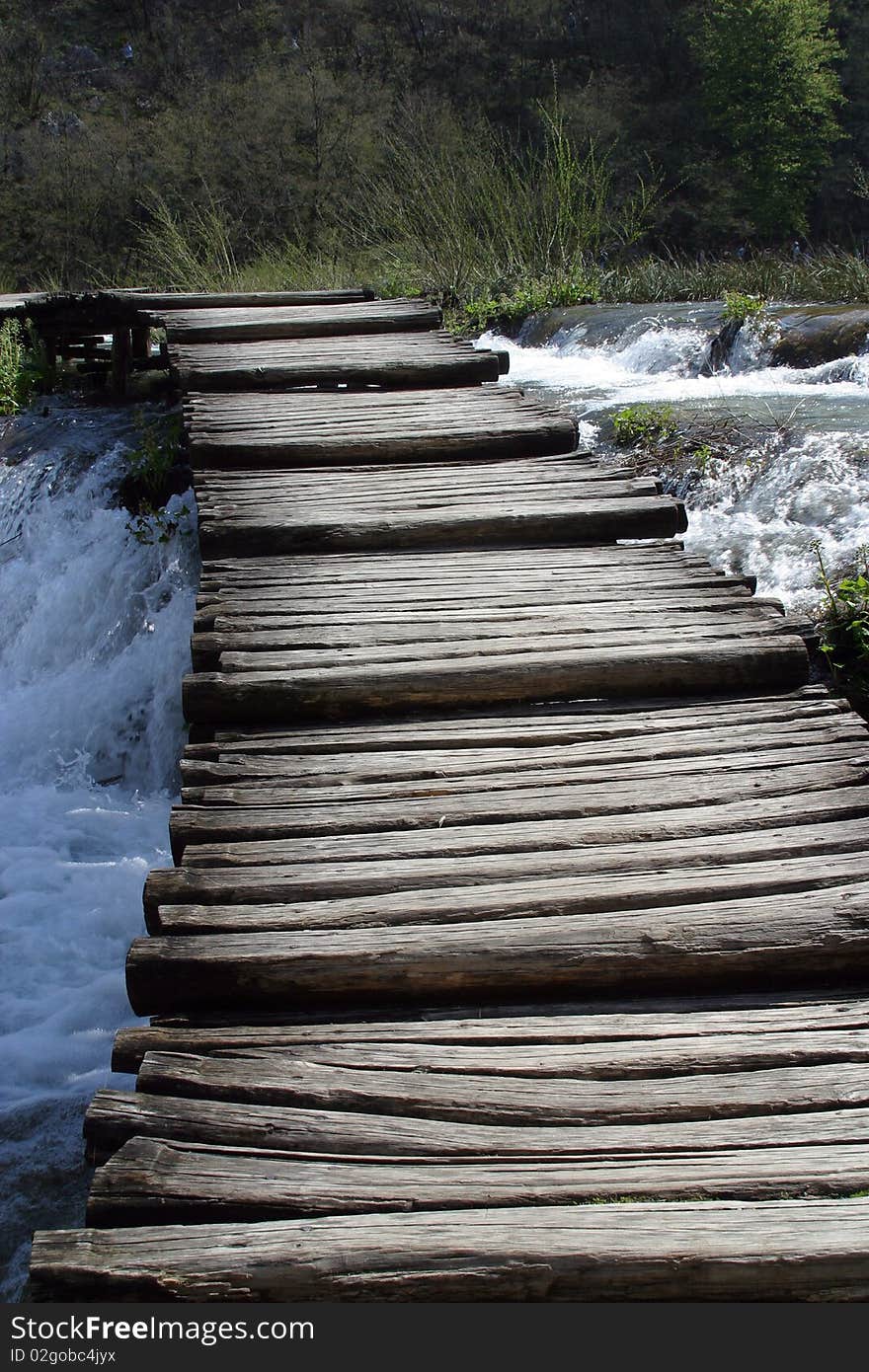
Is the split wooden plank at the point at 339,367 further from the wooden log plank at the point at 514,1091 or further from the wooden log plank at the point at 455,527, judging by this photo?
the wooden log plank at the point at 514,1091

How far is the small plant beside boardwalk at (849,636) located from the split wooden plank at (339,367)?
2.21m

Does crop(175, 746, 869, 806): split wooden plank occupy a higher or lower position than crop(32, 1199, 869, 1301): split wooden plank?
higher

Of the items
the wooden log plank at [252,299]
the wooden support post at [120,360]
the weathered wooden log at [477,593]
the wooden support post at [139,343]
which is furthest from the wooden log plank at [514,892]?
the wooden support post at [139,343]

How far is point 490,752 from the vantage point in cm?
285

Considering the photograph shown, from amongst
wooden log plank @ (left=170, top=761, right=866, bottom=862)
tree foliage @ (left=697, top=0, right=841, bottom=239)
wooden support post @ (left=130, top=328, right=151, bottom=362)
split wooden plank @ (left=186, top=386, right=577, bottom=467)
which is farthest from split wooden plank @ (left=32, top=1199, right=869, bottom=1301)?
tree foliage @ (left=697, top=0, right=841, bottom=239)

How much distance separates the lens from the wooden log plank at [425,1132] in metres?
1.75

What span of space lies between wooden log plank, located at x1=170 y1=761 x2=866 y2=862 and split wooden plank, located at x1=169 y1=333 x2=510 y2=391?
379 cm

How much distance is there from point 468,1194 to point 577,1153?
19cm

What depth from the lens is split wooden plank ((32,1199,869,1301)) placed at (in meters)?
1.53

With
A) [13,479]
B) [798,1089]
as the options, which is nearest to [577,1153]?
[798,1089]

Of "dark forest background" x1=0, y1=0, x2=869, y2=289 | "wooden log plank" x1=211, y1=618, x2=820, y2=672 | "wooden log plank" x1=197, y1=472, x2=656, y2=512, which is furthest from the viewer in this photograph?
"dark forest background" x1=0, y1=0, x2=869, y2=289

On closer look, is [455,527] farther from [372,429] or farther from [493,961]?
[493,961]

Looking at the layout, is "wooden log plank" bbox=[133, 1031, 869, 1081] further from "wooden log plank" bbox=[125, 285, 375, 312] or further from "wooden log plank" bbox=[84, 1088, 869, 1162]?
"wooden log plank" bbox=[125, 285, 375, 312]

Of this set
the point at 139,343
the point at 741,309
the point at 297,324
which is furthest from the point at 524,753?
the point at 139,343
